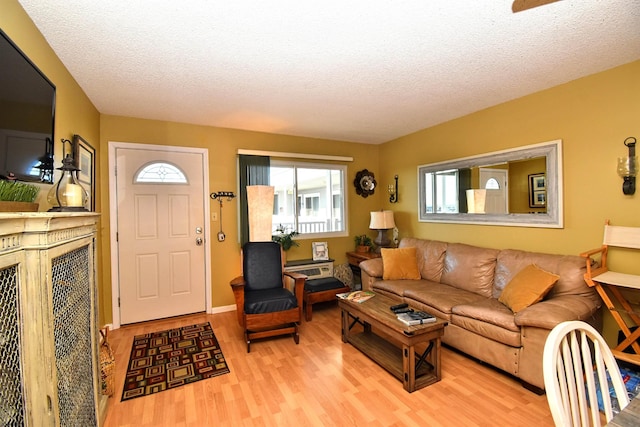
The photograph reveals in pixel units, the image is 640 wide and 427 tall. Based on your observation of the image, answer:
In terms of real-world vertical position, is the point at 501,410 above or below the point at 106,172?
below

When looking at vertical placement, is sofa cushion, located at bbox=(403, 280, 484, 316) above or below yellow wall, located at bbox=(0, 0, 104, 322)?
below

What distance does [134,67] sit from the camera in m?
2.27

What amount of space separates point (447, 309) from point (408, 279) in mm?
884

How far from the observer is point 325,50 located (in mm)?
2072

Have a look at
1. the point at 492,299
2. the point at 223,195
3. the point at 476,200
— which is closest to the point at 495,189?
the point at 476,200

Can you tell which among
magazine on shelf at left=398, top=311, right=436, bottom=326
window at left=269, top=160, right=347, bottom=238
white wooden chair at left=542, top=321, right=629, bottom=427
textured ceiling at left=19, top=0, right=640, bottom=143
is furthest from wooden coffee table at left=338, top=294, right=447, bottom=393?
textured ceiling at left=19, top=0, right=640, bottom=143

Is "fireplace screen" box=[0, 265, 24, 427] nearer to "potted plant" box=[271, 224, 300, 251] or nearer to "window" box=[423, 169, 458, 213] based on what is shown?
"potted plant" box=[271, 224, 300, 251]

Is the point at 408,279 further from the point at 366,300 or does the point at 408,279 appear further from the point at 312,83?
the point at 312,83

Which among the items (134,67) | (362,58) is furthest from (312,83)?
(134,67)

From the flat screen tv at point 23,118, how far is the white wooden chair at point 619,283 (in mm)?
3590

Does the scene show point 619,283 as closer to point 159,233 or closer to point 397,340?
point 397,340

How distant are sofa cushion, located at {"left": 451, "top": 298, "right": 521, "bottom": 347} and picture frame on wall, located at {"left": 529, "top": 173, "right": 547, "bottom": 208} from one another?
3.47ft

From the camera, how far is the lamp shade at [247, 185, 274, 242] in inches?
148

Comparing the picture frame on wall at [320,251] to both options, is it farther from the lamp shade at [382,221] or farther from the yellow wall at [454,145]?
the lamp shade at [382,221]
